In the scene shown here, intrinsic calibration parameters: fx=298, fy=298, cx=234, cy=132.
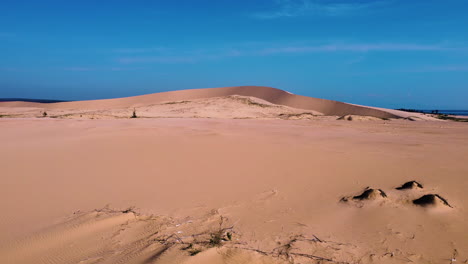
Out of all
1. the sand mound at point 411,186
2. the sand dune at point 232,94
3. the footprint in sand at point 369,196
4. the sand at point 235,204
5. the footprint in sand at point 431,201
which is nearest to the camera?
the sand at point 235,204

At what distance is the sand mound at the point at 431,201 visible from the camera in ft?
6.61

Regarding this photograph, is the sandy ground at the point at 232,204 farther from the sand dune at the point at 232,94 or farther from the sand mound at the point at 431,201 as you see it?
the sand dune at the point at 232,94

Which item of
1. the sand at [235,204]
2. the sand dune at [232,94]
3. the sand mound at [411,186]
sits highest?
the sand dune at [232,94]

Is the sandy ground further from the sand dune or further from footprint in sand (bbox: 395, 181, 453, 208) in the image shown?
the sand dune

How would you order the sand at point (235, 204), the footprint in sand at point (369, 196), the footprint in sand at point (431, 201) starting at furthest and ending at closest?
the footprint in sand at point (369, 196) < the footprint in sand at point (431, 201) < the sand at point (235, 204)

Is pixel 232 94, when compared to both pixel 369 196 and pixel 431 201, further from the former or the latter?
pixel 431 201

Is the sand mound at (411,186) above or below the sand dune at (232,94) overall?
below

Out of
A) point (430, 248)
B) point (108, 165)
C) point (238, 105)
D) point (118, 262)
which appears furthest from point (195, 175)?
point (238, 105)

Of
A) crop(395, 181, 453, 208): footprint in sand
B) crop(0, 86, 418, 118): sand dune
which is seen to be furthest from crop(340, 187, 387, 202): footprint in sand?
crop(0, 86, 418, 118): sand dune

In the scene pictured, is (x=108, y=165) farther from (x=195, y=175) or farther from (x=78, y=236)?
(x=78, y=236)

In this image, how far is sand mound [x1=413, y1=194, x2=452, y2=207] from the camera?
A: 6.61 feet

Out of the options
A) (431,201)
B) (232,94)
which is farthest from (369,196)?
(232,94)

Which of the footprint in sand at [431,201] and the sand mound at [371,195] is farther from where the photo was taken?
the sand mound at [371,195]

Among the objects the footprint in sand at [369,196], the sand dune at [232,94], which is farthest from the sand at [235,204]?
the sand dune at [232,94]
